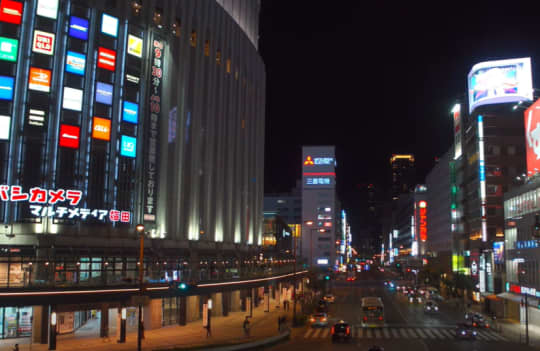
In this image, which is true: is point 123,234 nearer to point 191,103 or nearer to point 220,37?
point 191,103

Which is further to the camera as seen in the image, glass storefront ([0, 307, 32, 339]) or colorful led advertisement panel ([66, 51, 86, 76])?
colorful led advertisement panel ([66, 51, 86, 76])

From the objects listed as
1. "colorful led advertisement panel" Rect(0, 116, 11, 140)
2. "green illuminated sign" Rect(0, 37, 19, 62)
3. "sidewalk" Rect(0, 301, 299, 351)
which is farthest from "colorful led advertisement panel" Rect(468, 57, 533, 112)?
"colorful led advertisement panel" Rect(0, 116, 11, 140)

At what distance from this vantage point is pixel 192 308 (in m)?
58.2

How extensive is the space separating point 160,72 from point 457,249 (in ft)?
291

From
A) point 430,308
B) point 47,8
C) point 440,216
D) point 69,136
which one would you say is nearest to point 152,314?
point 69,136

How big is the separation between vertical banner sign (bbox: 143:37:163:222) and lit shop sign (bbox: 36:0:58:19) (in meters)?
11.5

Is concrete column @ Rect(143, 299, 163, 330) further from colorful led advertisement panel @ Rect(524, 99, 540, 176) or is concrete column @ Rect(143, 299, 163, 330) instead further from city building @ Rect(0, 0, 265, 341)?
colorful led advertisement panel @ Rect(524, 99, 540, 176)

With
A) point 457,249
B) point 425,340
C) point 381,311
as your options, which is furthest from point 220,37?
point 457,249

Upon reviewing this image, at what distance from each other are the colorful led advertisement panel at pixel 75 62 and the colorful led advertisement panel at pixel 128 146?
777 centimetres

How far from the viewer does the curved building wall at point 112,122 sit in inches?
1834

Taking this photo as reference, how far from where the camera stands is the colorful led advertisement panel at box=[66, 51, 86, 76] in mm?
49500

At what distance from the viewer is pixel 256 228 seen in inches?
3802

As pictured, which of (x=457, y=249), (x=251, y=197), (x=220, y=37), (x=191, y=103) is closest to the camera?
(x=191, y=103)

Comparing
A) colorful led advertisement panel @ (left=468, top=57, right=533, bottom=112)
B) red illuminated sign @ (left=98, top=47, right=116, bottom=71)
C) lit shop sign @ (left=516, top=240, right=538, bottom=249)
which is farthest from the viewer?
colorful led advertisement panel @ (left=468, top=57, right=533, bottom=112)
